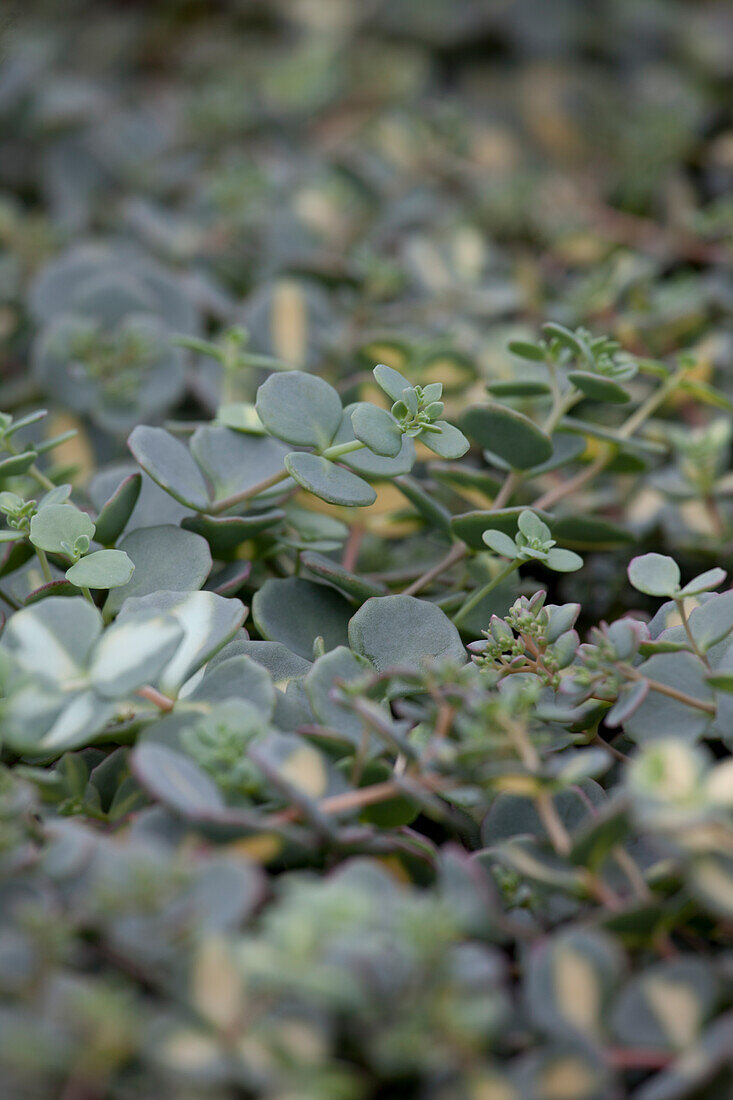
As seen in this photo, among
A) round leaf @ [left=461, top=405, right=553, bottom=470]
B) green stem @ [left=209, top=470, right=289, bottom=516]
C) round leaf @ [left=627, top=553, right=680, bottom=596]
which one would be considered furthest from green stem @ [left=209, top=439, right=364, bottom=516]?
round leaf @ [left=627, top=553, right=680, bottom=596]

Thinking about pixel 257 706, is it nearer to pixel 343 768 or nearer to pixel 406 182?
pixel 343 768

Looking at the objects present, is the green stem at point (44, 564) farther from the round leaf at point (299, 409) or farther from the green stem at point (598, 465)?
the green stem at point (598, 465)

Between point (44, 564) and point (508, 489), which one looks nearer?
point (44, 564)

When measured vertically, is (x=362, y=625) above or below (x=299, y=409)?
below

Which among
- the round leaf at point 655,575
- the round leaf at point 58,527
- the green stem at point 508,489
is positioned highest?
the round leaf at point 58,527

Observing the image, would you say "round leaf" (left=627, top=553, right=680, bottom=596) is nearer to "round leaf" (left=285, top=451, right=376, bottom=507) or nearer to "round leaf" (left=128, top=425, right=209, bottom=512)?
"round leaf" (left=285, top=451, right=376, bottom=507)

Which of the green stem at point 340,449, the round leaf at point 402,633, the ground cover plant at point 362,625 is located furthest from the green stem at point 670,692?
the green stem at point 340,449

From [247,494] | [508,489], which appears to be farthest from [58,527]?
[508,489]

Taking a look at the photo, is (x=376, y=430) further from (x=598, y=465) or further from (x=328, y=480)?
(x=598, y=465)
